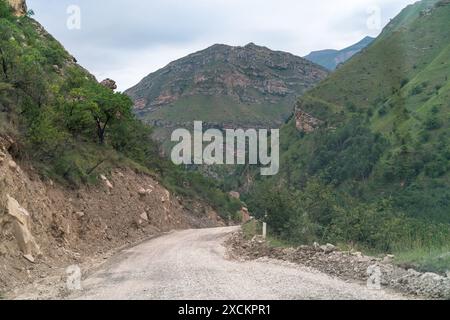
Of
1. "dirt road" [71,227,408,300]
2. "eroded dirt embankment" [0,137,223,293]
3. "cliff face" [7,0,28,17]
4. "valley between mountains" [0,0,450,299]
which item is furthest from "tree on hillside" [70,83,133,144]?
"cliff face" [7,0,28,17]

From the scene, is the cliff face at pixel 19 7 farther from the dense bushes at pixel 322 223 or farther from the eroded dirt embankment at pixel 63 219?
the dense bushes at pixel 322 223

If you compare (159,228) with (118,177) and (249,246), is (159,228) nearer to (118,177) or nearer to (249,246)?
(118,177)

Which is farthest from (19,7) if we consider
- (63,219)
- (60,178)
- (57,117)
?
(63,219)

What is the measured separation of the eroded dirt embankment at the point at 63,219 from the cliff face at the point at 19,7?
24304 millimetres

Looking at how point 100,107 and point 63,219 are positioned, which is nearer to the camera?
point 63,219

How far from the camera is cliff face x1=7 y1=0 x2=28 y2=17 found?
159ft

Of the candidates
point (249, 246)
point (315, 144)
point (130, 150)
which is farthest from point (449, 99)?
point (249, 246)

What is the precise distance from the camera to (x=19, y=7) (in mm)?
49938

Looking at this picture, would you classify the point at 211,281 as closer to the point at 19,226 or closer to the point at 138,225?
the point at 19,226

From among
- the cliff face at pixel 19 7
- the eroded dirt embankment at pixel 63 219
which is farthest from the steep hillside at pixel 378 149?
the cliff face at pixel 19 7

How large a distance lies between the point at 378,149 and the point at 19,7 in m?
66.5

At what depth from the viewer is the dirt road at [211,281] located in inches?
371
